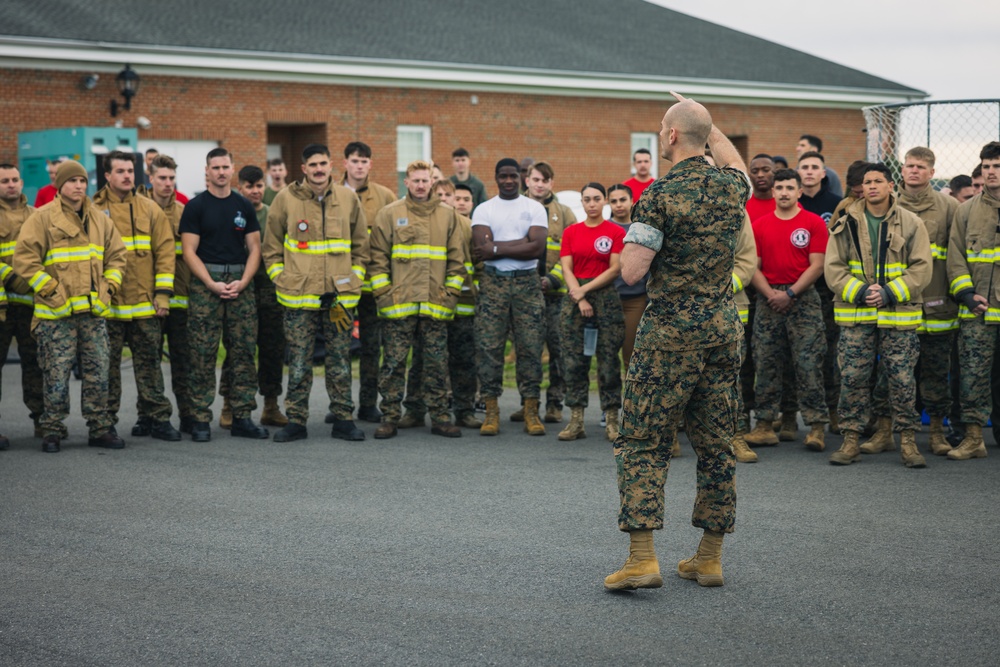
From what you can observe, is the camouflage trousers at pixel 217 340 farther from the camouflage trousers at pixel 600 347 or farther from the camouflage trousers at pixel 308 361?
the camouflage trousers at pixel 600 347

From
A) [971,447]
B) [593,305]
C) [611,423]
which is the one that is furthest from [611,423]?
[971,447]

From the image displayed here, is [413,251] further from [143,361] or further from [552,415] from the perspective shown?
[143,361]

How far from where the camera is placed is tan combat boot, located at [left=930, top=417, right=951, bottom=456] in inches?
368

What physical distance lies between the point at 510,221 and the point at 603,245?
991 millimetres

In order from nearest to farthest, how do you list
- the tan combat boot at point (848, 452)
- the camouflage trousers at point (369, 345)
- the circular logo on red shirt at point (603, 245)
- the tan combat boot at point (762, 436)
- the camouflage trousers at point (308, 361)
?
1. the tan combat boot at point (848, 452)
2. the tan combat boot at point (762, 436)
3. the circular logo on red shirt at point (603, 245)
4. the camouflage trousers at point (308, 361)
5. the camouflage trousers at point (369, 345)

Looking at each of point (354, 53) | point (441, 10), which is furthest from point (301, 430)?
point (441, 10)

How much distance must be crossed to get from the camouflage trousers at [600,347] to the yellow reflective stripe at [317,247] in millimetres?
2106

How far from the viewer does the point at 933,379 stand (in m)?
9.58

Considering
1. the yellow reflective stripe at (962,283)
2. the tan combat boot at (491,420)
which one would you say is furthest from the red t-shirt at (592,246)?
the yellow reflective stripe at (962,283)

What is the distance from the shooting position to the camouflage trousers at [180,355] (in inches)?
416

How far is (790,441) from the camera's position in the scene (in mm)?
10164

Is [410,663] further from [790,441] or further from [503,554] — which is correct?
[790,441]

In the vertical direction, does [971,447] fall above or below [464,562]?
above

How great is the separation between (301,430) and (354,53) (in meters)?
16.4
